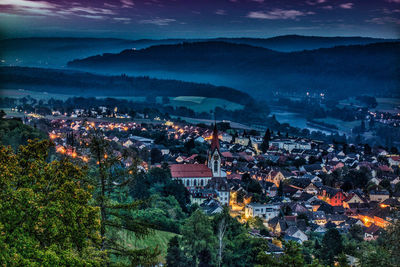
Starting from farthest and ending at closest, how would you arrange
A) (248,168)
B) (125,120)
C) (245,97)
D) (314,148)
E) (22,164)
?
1. (245,97)
2. (125,120)
3. (314,148)
4. (248,168)
5. (22,164)

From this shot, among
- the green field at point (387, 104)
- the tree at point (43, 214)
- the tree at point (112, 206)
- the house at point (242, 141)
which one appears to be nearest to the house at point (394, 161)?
the house at point (242, 141)

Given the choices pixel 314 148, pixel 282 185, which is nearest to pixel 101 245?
pixel 282 185

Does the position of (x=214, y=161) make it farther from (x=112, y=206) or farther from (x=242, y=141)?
(x=112, y=206)

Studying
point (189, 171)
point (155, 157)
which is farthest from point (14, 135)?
point (155, 157)

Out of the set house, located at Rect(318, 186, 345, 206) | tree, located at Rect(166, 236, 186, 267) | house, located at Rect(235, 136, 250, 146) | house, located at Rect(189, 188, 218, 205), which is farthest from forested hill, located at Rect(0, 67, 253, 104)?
tree, located at Rect(166, 236, 186, 267)

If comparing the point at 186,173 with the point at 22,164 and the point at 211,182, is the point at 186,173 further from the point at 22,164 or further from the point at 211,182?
the point at 22,164

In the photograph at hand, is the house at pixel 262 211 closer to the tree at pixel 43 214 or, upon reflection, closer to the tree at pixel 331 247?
the tree at pixel 331 247

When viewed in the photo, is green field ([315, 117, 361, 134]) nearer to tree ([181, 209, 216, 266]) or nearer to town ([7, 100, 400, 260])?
town ([7, 100, 400, 260])

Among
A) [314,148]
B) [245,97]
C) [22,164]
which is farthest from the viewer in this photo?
[245,97]
